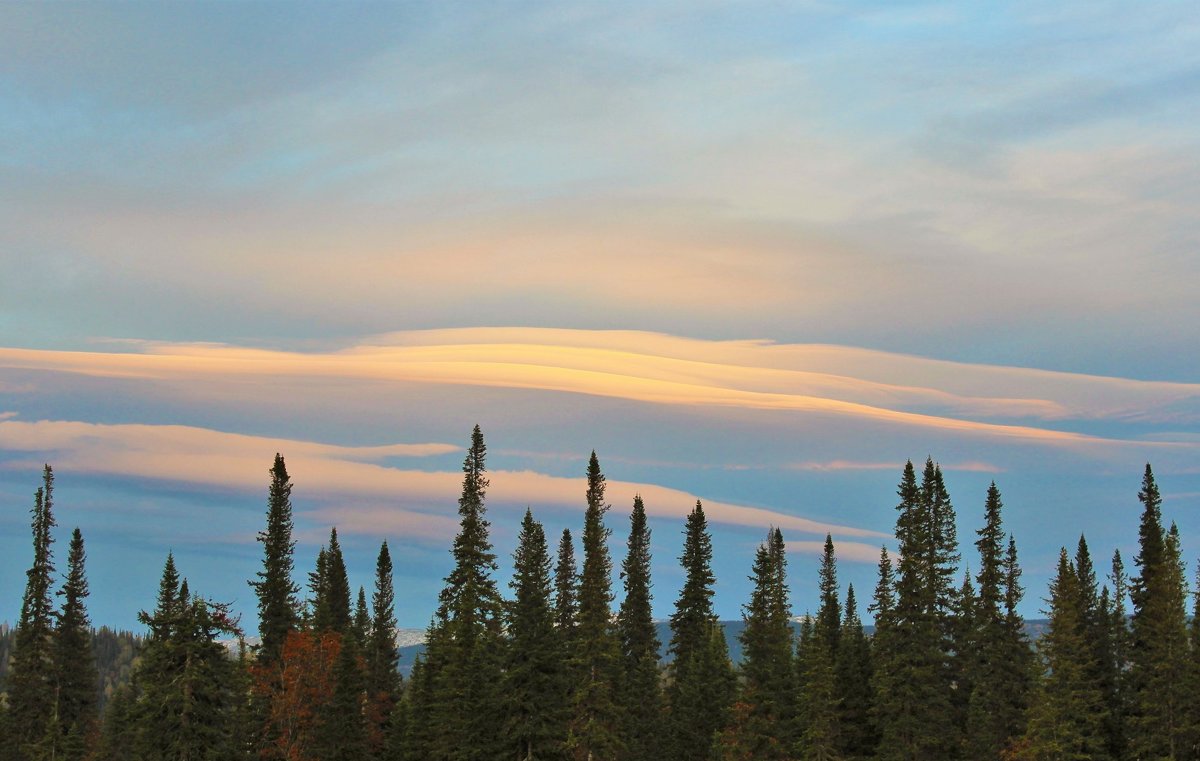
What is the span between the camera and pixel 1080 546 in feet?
525

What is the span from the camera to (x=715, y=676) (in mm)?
122875

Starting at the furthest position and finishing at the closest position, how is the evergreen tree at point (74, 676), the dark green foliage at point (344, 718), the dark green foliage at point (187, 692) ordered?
1. the evergreen tree at point (74, 676)
2. the dark green foliage at point (344, 718)
3. the dark green foliage at point (187, 692)

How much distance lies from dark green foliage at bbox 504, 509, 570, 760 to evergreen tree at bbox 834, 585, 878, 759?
1364 inches

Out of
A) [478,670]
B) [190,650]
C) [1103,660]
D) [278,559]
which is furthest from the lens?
[278,559]

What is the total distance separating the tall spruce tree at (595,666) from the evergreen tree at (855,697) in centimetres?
2184

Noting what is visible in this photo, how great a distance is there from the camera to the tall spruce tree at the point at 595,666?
345 feet

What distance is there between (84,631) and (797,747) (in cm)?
9705

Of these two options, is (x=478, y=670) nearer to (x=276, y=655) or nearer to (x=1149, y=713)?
(x=276, y=655)

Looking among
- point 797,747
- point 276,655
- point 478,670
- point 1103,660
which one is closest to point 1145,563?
point 1103,660

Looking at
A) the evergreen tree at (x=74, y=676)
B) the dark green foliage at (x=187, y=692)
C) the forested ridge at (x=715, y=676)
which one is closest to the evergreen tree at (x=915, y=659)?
the forested ridge at (x=715, y=676)

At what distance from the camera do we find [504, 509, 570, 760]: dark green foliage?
308 ft

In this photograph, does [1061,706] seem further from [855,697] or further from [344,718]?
[344,718]

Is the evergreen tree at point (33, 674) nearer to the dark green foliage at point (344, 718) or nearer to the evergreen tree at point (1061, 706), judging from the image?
the dark green foliage at point (344, 718)

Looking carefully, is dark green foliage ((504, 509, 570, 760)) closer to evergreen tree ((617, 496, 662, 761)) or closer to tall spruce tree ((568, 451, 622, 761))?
tall spruce tree ((568, 451, 622, 761))
